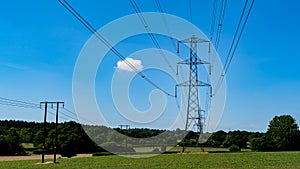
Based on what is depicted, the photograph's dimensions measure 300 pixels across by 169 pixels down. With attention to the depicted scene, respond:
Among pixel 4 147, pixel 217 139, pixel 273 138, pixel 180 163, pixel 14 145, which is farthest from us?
pixel 217 139

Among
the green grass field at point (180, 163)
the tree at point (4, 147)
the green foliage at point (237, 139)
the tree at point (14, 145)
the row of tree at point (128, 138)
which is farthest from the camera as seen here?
the green foliage at point (237, 139)

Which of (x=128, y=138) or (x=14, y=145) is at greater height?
(x=128, y=138)

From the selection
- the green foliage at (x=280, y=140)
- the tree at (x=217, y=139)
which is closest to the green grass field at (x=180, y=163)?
the green foliage at (x=280, y=140)

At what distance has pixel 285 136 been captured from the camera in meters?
97.6

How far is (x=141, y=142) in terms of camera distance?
80.1 metres

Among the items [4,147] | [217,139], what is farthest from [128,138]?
[217,139]

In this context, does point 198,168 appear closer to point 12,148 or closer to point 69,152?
point 69,152

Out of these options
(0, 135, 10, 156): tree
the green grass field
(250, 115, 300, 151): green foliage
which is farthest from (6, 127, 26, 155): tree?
(250, 115, 300, 151): green foliage

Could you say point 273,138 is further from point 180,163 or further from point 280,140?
point 180,163

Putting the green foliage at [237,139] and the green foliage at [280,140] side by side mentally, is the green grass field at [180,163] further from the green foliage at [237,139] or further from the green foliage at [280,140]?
the green foliage at [237,139]

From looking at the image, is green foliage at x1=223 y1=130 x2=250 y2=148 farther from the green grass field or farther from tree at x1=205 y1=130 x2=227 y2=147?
the green grass field

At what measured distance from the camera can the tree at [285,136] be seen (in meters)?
97.2

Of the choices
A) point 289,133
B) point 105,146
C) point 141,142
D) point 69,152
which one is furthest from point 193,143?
point 289,133

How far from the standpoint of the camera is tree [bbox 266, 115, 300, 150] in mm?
97188
